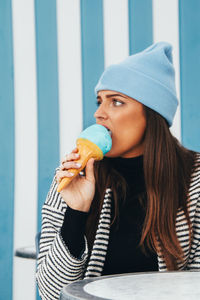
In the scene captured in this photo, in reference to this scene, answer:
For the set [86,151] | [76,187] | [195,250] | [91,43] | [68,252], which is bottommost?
[195,250]

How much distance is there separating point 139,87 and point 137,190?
320mm

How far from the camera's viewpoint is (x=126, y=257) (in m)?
1.37

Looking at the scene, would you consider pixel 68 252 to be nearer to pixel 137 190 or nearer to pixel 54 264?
pixel 54 264

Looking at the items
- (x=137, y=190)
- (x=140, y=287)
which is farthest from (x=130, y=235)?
(x=140, y=287)

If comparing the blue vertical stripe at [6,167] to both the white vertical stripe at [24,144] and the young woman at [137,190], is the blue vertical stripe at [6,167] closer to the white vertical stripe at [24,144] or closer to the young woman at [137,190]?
the white vertical stripe at [24,144]

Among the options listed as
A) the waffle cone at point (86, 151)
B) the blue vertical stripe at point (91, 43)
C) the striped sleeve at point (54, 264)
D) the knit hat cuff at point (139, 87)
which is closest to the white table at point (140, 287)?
the striped sleeve at point (54, 264)

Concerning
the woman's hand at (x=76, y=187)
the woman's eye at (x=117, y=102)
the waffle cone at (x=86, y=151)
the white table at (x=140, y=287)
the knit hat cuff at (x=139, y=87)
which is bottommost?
the white table at (x=140, y=287)

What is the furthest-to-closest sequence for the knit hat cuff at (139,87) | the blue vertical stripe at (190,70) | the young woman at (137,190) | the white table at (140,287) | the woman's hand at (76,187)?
1. the blue vertical stripe at (190,70)
2. the knit hat cuff at (139,87)
3. the young woman at (137,190)
4. the woman's hand at (76,187)
5. the white table at (140,287)

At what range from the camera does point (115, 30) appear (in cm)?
208

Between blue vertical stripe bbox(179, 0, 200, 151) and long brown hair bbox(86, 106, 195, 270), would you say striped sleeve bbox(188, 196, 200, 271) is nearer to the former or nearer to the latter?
long brown hair bbox(86, 106, 195, 270)

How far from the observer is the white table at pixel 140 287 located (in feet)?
2.58

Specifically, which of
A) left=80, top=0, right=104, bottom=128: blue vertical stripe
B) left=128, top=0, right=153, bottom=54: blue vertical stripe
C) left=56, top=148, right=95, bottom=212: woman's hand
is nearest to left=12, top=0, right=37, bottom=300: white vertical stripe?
left=80, top=0, right=104, bottom=128: blue vertical stripe

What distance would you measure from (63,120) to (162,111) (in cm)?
68

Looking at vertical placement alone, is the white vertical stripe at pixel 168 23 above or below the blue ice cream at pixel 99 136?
above
